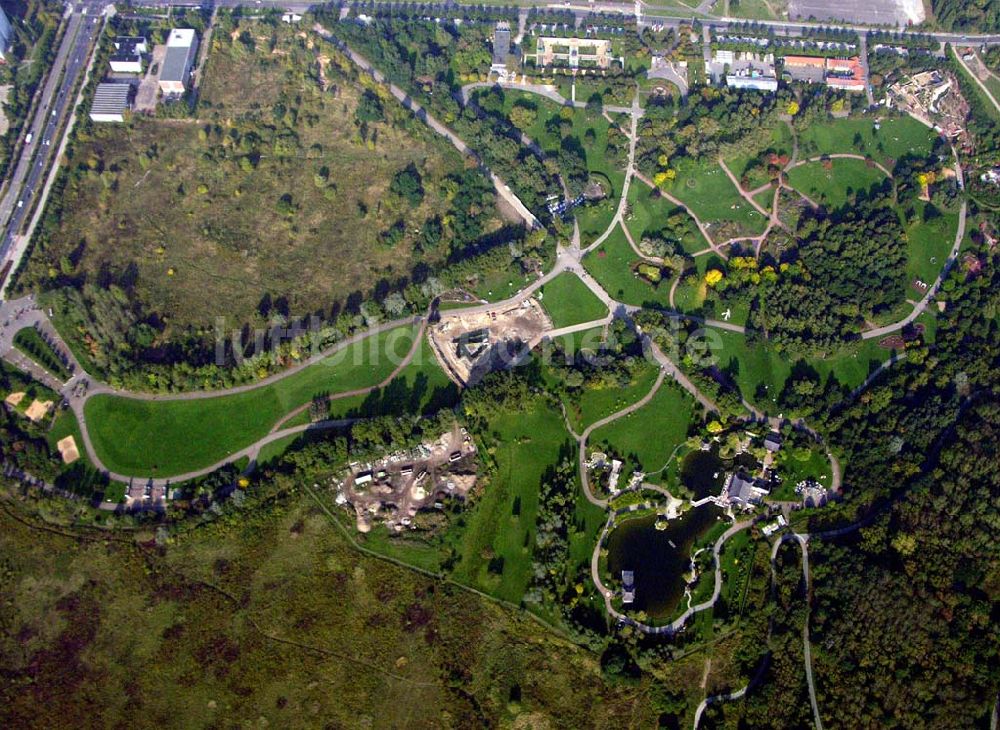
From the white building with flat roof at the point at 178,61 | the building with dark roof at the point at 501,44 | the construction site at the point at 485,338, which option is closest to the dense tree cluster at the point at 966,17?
the building with dark roof at the point at 501,44

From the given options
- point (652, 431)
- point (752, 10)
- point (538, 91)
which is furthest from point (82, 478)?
point (752, 10)

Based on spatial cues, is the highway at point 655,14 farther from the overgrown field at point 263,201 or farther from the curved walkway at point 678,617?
the curved walkway at point 678,617

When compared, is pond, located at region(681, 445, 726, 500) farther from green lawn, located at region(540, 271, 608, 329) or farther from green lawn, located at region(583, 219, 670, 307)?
green lawn, located at region(540, 271, 608, 329)

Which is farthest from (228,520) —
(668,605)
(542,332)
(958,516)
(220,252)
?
(958,516)

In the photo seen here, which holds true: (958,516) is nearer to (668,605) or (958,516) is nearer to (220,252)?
(668,605)

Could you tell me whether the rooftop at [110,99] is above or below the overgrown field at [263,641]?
above

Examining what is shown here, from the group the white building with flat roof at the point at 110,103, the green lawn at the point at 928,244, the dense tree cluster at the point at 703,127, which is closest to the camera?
the green lawn at the point at 928,244
